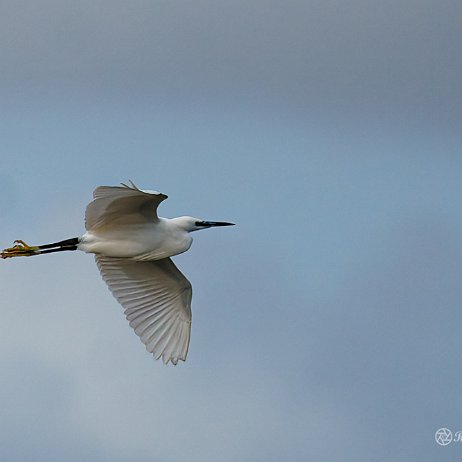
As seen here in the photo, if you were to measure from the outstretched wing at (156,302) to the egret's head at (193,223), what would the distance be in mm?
976

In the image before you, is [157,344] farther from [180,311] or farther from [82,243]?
[82,243]

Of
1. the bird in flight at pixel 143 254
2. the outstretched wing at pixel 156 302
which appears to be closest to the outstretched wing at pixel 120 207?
the bird in flight at pixel 143 254

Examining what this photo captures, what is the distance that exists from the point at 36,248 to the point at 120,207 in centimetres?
210

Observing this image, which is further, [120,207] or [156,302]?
[156,302]

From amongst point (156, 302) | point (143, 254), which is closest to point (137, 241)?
point (143, 254)

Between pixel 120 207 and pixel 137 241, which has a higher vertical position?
pixel 120 207

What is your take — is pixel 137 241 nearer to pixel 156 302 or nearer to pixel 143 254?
pixel 143 254

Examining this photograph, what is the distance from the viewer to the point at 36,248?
72.9 ft

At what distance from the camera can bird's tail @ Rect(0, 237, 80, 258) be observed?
21.6m

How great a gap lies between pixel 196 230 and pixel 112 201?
2259 mm

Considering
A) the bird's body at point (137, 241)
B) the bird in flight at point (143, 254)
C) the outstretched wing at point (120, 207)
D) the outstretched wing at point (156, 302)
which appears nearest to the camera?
the outstretched wing at point (120, 207)

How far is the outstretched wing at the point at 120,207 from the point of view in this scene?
20094 mm

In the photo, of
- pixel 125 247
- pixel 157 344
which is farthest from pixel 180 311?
pixel 125 247

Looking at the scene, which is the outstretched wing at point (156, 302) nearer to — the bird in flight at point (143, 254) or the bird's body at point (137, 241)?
the bird in flight at point (143, 254)
